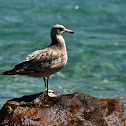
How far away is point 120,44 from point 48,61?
11514mm

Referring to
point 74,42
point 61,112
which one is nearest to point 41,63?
point 61,112

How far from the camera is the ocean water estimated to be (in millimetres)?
12725

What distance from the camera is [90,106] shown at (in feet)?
22.9

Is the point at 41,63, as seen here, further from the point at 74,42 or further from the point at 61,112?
the point at 74,42

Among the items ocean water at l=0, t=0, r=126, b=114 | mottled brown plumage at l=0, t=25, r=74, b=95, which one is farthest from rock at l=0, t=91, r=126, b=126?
ocean water at l=0, t=0, r=126, b=114

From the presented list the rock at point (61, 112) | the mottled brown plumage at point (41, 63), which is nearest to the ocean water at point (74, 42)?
the mottled brown plumage at point (41, 63)

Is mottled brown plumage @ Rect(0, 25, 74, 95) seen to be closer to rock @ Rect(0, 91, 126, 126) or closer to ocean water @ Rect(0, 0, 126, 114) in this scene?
rock @ Rect(0, 91, 126, 126)

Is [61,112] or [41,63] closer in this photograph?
[61,112]

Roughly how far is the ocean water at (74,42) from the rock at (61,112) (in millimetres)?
3748

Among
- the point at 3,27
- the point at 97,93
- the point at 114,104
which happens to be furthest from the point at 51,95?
the point at 3,27

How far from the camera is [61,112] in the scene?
672 centimetres

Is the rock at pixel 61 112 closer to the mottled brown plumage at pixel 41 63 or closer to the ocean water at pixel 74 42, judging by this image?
the mottled brown plumage at pixel 41 63

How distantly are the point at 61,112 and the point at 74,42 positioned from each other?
12219mm

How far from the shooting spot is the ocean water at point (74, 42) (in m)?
12.7
